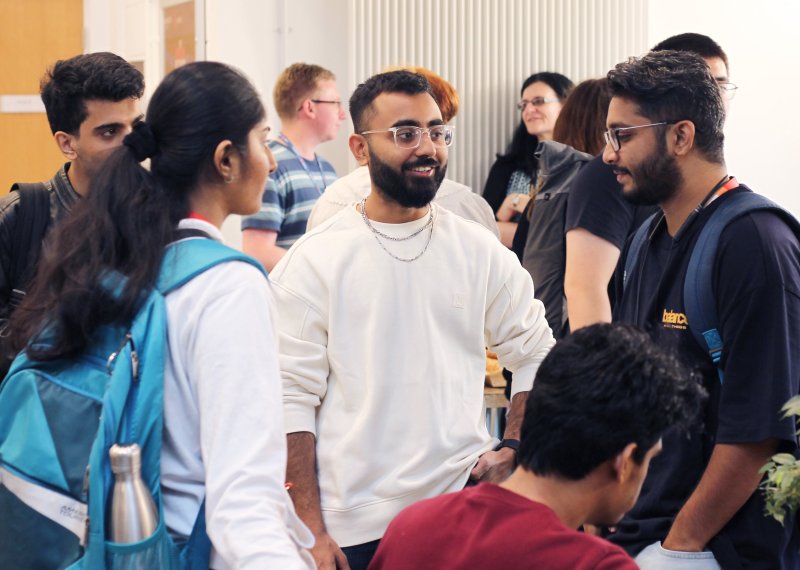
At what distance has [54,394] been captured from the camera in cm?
145

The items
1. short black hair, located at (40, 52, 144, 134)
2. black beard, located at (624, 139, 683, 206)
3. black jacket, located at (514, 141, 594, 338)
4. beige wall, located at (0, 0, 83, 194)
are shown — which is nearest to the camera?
black beard, located at (624, 139, 683, 206)

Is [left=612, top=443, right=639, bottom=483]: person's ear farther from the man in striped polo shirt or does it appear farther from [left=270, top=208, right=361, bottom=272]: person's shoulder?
the man in striped polo shirt

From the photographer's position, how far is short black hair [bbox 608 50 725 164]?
222 centimetres

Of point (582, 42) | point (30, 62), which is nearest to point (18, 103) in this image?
point (30, 62)

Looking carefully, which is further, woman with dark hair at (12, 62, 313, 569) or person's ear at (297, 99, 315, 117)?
person's ear at (297, 99, 315, 117)

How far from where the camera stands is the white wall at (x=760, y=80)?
664 centimetres

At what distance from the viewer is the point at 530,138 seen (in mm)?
5855

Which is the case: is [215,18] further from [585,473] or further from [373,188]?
[585,473]

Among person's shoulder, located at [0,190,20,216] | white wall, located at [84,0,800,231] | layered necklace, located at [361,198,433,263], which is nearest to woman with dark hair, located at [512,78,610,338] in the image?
layered necklace, located at [361,198,433,263]

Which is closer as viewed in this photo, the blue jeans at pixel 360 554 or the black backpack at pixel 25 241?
the blue jeans at pixel 360 554

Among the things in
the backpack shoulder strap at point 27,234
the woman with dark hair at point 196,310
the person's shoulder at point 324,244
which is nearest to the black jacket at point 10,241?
the backpack shoulder strap at point 27,234

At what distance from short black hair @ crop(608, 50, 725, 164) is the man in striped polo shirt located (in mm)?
2052

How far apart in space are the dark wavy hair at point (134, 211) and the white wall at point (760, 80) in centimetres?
554

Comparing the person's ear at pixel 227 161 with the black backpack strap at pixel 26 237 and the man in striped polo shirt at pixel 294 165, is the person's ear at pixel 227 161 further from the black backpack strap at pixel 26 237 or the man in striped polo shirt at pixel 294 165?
the man in striped polo shirt at pixel 294 165
